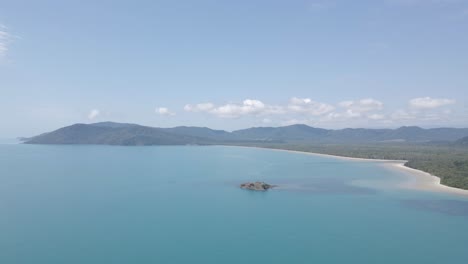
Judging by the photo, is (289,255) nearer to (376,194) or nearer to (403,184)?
(376,194)

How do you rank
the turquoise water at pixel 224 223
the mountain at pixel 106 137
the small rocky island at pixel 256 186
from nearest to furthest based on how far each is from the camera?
the turquoise water at pixel 224 223 < the small rocky island at pixel 256 186 < the mountain at pixel 106 137

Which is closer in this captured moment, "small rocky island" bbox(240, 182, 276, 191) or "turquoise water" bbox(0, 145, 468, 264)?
"turquoise water" bbox(0, 145, 468, 264)

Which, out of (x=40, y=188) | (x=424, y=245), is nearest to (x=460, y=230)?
(x=424, y=245)

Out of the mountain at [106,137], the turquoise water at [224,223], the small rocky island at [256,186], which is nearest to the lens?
the turquoise water at [224,223]

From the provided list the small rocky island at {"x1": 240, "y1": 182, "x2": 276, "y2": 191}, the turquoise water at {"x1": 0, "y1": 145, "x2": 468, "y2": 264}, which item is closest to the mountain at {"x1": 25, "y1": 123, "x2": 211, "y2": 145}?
the turquoise water at {"x1": 0, "y1": 145, "x2": 468, "y2": 264}

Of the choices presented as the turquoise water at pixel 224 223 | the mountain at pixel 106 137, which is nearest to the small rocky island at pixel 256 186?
the turquoise water at pixel 224 223

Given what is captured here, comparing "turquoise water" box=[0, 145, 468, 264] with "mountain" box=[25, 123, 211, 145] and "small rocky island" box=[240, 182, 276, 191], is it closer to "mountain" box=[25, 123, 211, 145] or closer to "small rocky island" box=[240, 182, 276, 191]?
"small rocky island" box=[240, 182, 276, 191]

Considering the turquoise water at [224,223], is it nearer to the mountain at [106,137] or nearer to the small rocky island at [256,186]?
the small rocky island at [256,186]

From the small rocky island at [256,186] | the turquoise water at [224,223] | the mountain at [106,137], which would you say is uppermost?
the mountain at [106,137]
